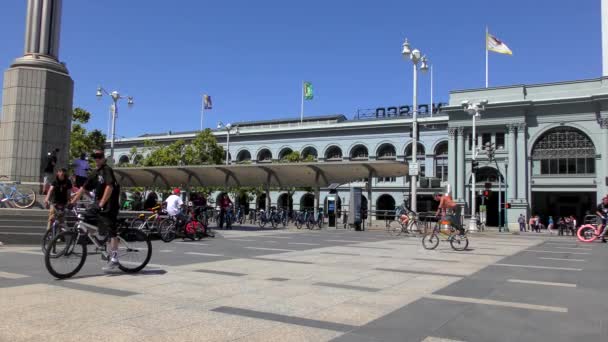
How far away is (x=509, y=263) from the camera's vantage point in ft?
37.5

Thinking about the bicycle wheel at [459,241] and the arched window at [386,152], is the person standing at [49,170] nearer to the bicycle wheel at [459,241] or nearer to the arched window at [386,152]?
the bicycle wheel at [459,241]

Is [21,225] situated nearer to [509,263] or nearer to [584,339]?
[509,263]

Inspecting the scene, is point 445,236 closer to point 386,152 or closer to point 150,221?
point 150,221

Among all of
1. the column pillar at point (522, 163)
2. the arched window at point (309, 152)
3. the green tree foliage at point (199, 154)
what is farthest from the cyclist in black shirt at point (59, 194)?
the arched window at point (309, 152)

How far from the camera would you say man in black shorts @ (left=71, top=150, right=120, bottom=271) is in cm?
795

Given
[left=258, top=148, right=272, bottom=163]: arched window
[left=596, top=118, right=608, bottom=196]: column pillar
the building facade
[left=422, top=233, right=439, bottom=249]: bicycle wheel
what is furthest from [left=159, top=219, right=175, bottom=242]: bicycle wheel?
[left=258, top=148, right=272, bottom=163]: arched window

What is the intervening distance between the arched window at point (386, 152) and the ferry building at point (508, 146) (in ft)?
0.42

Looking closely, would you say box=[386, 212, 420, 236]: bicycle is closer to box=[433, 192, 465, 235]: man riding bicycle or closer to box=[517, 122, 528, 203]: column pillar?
box=[433, 192, 465, 235]: man riding bicycle

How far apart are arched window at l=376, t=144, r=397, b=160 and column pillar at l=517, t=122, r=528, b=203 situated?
50.3 feet

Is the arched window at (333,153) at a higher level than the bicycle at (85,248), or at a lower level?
higher

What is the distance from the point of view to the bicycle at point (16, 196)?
16422mm

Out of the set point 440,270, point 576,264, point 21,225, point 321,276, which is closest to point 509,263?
point 576,264

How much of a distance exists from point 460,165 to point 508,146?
5308 millimetres

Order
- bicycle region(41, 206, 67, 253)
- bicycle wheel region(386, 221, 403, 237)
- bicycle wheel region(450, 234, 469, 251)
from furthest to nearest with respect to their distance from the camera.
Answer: bicycle wheel region(386, 221, 403, 237)
bicycle wheel region(450, 234, 469, 251)
bicycle region(41, 206, 67, 253)
